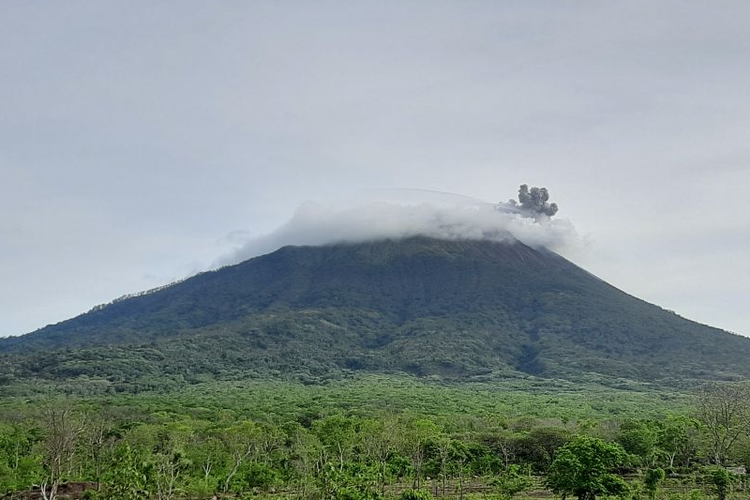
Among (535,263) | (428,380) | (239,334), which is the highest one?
(535,263)

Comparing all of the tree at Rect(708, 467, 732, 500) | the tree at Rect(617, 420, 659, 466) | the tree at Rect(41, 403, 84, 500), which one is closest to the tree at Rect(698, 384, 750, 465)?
the tree at Rect(617, 420, 659, 466)

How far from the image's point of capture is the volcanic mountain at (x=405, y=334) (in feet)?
410

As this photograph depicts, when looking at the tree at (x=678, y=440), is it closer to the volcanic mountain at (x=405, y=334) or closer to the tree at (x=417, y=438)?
the tree at (x=417, y=438)

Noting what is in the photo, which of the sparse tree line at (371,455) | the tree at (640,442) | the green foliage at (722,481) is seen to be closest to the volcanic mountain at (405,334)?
the sparse tree line at (371,455)

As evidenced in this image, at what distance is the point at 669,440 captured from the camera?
48.7 metres

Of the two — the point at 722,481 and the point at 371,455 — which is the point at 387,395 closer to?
the point at 371,455

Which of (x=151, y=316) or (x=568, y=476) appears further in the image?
(x=151, y=316)

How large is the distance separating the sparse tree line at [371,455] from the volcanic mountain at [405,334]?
6941cm

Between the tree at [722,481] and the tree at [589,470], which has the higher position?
the tree at [589,470]

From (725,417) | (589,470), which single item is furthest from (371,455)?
(725,417)

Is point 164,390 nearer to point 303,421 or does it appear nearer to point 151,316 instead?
point 303,421

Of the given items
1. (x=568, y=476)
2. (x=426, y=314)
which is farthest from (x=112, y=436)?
(x=426, y=314)

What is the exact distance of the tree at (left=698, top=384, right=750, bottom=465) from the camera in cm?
4581

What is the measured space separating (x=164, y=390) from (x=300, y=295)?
80.0m
